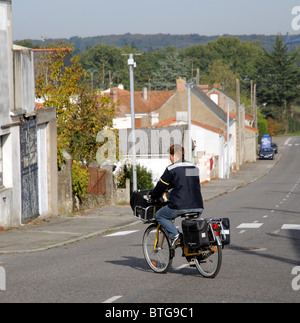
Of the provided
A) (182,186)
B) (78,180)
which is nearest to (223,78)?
(78,180)

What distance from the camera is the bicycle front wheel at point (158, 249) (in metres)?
10.2

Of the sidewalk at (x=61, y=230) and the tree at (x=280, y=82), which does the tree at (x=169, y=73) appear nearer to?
the tree at (x=280, y=82)

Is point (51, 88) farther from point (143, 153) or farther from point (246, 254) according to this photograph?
point (246, 254)

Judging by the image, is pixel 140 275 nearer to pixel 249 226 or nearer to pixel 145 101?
pixel 249 226

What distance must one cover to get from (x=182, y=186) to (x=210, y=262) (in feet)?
3.94

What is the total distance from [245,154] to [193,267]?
235ft

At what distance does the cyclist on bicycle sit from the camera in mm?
9750

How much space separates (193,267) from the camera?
10812mm

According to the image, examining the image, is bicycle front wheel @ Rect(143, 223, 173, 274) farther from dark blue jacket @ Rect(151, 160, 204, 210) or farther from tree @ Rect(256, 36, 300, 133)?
tree @ Rect(256, 36, 300, 133)

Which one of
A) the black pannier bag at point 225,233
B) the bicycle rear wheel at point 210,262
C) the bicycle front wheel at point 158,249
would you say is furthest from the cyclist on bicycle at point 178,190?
the bicycle rear wheel at point 210,262

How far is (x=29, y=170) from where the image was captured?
19.8 metres

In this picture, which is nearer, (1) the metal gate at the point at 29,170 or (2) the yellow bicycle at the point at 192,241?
(2) the yellow bicycle at the point at 192,241

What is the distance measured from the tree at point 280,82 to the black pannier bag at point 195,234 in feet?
361

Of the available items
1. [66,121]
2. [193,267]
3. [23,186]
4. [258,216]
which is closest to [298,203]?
[258,216]
